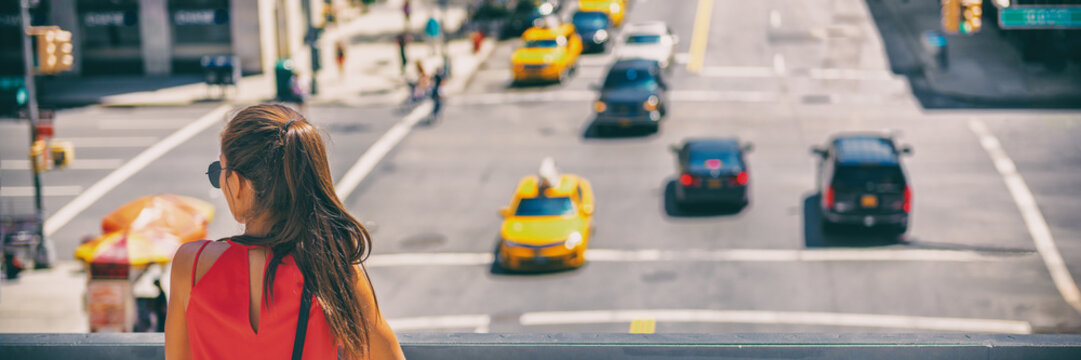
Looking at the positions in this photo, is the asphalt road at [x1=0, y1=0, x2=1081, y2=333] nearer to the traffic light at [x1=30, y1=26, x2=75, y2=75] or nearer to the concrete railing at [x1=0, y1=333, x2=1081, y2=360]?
the traffic light at [x1=30, y1=26, x2=75, y2=75]

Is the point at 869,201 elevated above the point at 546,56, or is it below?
below

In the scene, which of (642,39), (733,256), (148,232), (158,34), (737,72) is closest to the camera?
(148,232)

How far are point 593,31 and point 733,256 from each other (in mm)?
24253

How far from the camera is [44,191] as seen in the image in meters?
28.8

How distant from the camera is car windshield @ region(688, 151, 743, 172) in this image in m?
25.1

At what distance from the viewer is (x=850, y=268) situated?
21.7 m

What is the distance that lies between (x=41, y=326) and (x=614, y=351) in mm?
17159

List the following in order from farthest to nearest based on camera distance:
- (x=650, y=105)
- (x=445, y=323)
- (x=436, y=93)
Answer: (x=436, y=93)
(x=650, y=105)
(x=445, y=323)

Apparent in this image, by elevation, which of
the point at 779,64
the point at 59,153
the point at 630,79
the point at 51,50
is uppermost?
the point at 51,50

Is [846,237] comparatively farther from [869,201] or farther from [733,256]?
[733,256]

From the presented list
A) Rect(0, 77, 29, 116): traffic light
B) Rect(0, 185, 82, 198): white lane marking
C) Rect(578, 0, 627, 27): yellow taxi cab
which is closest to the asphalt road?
Rect(0, 185, 82, 198): white lane marking

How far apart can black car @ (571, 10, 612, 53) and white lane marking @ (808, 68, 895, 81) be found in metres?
8.98

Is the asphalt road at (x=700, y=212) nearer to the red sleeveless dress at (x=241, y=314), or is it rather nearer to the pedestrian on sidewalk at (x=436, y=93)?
the pedestrian on sidewalk at (x=436, y=93)

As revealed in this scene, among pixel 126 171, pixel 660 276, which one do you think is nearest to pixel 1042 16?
pixel 660 276
